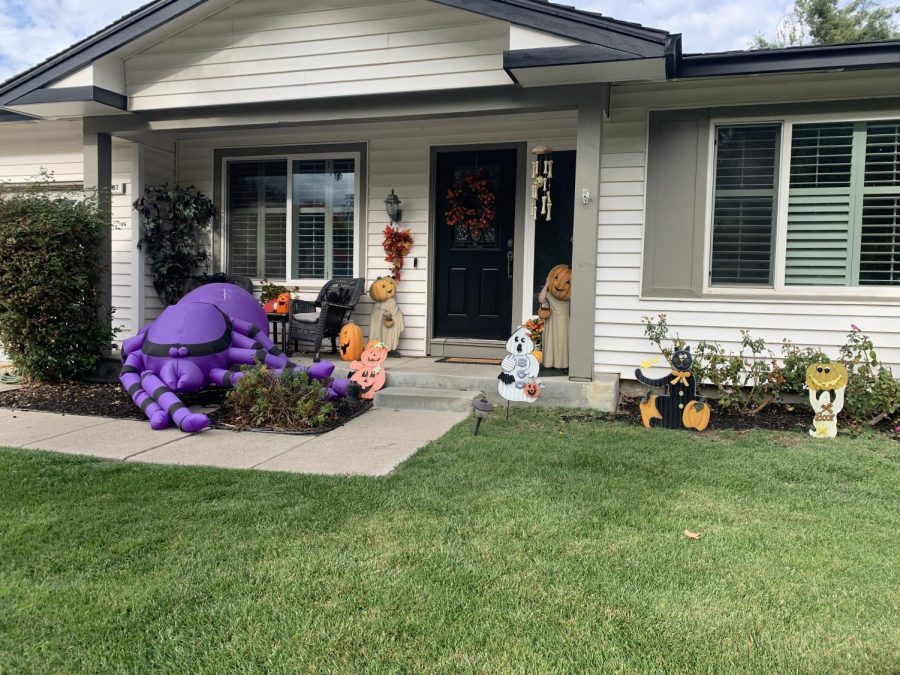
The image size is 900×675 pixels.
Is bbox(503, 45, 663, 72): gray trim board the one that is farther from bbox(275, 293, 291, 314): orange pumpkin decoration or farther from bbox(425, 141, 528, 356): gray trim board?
bbox(275, 293, 291, 314): orange pumpkin decoration

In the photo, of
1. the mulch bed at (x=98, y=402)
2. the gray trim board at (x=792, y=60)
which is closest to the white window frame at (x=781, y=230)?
the gray trim board at (x=792, y=60)

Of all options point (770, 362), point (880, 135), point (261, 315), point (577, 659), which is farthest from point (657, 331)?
point (577, 659)

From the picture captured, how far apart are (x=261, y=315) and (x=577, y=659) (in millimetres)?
5081

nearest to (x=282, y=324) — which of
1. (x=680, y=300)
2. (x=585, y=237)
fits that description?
(x=585, y=237)

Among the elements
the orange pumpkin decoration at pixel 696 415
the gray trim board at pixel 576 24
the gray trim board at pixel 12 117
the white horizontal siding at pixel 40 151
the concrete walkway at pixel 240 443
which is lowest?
the concrete walkway at pixel 240 443

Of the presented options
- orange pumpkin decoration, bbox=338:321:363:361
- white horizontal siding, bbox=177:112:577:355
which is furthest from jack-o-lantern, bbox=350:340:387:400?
white horizontal siding, bbox=177:112:577:355

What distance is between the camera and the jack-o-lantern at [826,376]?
4.73 m

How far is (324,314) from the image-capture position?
669cm

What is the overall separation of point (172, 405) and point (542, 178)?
371 centimetres

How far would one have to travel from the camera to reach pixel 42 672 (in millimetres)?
1850

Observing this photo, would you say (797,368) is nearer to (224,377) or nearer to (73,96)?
(224,377)

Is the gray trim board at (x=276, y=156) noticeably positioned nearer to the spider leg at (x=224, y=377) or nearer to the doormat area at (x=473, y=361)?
the doormat area at (x=473, y=361)

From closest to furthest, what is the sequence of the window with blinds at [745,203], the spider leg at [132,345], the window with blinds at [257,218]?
the spider leg at [132,345] → the window with blinds at [745,203] → the window with blinds at [257,218]

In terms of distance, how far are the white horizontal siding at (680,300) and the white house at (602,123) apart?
2 cm
